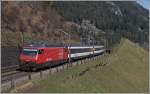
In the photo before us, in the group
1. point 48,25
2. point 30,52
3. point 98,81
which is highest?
point 48,25

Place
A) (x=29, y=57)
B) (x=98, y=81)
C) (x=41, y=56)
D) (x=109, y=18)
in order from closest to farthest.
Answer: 1. (x=98, y=81)
2. (x=29, y=57)
3. (x=41, y=56)
4. (x=109, y=18)

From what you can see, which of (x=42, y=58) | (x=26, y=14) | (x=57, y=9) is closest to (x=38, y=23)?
(x=26, y=14)

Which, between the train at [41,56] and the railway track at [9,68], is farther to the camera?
the train at [41,56]

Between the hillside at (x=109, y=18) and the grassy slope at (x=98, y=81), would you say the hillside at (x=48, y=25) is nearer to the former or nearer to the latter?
the hillside at (x=109, y=18)

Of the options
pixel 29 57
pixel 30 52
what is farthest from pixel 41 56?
pixel 29 57

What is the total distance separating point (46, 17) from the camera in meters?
83.2

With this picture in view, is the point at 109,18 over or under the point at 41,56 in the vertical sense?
over

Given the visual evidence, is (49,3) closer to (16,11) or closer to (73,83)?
(16,11)

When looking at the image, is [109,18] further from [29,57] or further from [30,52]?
[29,57]

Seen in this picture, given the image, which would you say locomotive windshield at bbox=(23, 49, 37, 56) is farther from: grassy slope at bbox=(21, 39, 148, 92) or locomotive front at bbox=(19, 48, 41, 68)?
grassy slope at bbox=(21, 39, 148, 92)

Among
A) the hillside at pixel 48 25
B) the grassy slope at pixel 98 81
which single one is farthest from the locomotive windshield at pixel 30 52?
the grassy slope at pixel 98 81

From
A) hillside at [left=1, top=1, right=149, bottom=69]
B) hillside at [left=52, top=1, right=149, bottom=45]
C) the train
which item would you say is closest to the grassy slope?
the train

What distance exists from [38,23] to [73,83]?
40.8 metres

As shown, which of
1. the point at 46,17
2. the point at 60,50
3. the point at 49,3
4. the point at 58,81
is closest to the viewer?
the point at 58,81
